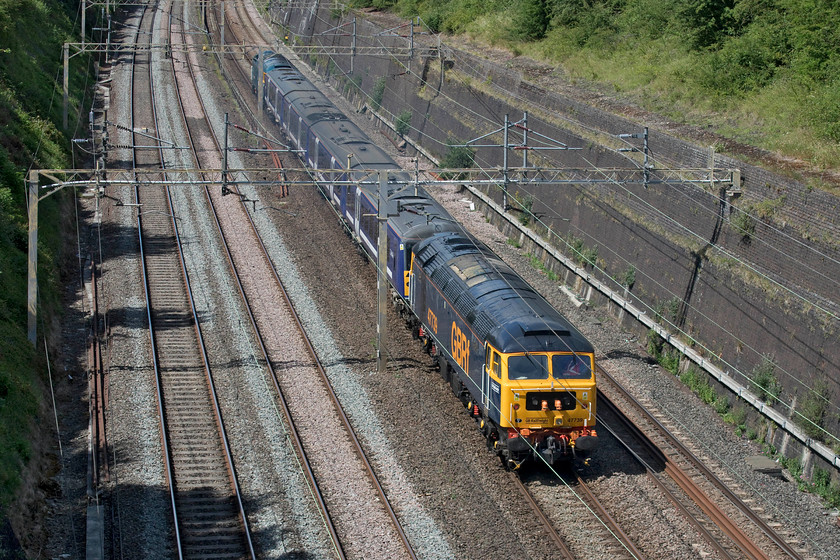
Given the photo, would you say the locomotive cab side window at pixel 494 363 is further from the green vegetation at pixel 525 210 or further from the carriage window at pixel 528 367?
the green vegetation at pixel 525 210

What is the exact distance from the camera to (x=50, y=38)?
52.7 meters

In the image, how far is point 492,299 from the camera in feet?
62.7

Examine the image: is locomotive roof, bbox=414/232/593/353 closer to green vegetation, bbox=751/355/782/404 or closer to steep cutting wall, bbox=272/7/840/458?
green vegetation, bbox=751/355/782/404

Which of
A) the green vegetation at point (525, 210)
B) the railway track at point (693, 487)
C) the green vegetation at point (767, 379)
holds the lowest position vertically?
the railway track at point (693, 487)

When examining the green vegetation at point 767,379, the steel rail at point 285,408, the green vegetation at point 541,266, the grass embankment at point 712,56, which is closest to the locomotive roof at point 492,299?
the steel rail at point 285,408

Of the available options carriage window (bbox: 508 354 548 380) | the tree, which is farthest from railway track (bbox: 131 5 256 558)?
the tree

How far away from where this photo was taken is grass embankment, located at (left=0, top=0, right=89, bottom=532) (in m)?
17.5

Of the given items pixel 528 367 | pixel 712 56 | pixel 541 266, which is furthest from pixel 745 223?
pixel 712 56

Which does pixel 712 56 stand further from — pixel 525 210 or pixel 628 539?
pixel 628 539

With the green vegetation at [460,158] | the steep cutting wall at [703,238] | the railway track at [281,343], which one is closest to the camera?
the railway track at [281,343]

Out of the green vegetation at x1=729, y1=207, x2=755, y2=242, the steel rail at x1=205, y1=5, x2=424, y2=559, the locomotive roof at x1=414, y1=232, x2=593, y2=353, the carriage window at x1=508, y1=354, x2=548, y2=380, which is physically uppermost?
the green vegetation at x1=729, y1=207, x2=755, y2=242

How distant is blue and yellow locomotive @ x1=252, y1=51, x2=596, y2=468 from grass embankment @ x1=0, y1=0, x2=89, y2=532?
7.80m

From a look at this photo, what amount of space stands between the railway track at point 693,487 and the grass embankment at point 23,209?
476 inches

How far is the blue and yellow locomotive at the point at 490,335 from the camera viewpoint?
1738 cm
